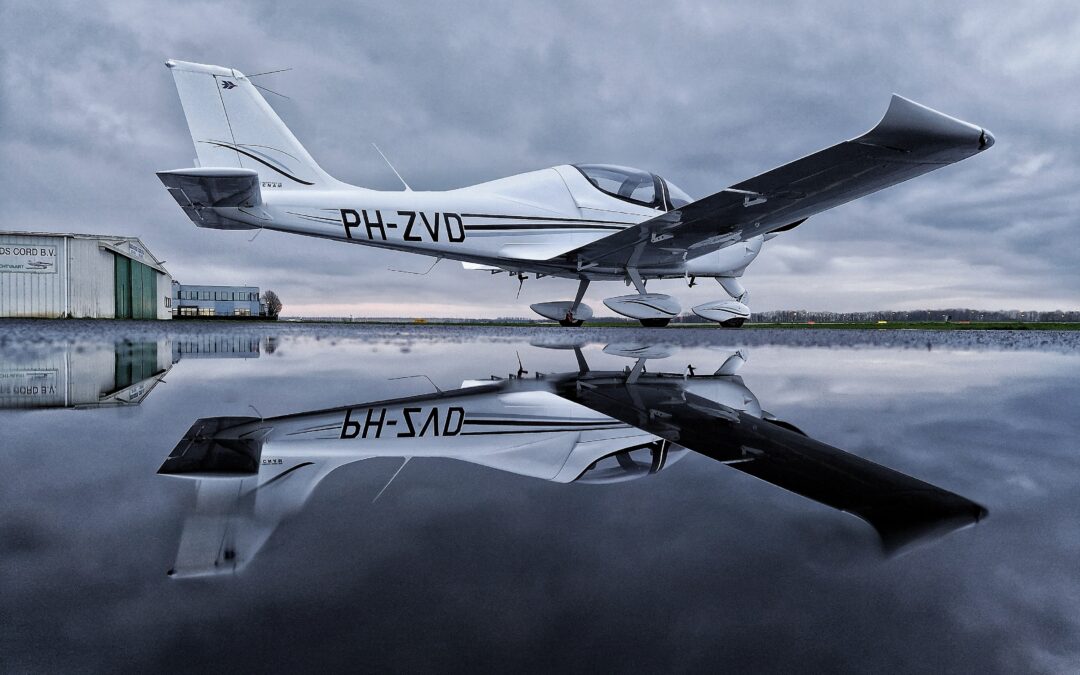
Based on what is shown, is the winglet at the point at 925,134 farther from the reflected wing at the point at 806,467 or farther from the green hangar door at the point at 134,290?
the green hangar door at the point at 134,290

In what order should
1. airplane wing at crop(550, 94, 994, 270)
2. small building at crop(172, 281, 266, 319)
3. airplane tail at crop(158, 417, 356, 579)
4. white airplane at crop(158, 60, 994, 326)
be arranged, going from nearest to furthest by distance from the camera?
airplane tail at crop(158, 417, 356, 579) → airplane wing at crop(550, 94, 994, 270) → white airplane at crop(158, 60, 994, 326) → small building at crop(172, 281, 266, 319)

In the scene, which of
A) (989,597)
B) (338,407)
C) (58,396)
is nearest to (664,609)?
(989,597)

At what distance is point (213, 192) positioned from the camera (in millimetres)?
5945

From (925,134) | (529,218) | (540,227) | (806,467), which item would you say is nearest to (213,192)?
(529,218)

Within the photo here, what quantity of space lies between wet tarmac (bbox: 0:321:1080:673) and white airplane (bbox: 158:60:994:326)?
3659 millimetres

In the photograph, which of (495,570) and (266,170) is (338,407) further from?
(266,170)

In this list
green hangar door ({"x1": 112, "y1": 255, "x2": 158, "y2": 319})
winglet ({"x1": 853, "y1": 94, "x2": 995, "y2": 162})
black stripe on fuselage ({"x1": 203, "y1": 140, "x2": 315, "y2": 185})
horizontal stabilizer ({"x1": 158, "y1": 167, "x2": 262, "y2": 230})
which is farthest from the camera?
green hangar door ({"x1": 112, "y1": 255, "x2": 158, "y2": 319})

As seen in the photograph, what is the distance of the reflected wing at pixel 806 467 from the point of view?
82cm

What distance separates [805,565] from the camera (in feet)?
2.17

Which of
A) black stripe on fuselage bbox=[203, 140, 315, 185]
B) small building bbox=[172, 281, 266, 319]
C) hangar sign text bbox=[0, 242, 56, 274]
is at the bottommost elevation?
small building bbox=[172, 281, 266, 319]

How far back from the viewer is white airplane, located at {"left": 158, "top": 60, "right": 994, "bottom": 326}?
16.4 ft

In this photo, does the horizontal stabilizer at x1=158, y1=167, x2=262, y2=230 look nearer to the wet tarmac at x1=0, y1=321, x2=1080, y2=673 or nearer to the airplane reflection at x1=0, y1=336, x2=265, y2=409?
the airplane reflection at x1=0, y1=336, x2=265, y2=409

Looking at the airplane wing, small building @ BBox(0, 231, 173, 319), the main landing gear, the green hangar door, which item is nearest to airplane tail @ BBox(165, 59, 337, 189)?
the airplane wing

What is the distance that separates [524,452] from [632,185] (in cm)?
831
